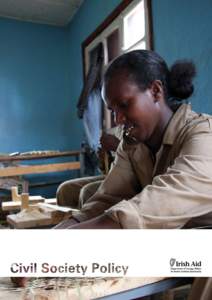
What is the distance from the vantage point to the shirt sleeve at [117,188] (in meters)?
0.95

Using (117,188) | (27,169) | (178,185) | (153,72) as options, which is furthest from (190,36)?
(27,169)

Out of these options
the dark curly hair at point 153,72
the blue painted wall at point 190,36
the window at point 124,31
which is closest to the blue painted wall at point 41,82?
the window at point 124,31

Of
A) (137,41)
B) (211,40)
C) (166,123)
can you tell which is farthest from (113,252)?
(137,41)

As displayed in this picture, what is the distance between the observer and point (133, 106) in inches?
32.6

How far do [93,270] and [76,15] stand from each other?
12.7 feet

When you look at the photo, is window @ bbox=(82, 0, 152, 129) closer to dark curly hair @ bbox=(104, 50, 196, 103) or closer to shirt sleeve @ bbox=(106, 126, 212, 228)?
dark curly hair @ bbox=(104, 50, 196, 103)

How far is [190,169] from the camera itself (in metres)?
0.65

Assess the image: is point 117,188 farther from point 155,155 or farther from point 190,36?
point 190,36

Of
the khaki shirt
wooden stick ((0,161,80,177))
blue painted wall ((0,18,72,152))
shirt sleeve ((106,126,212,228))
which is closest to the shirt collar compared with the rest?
the khaki shirt

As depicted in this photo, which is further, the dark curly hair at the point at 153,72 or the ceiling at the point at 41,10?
the ceiling at the point at 41,10

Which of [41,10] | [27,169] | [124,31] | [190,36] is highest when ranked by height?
[41,10]

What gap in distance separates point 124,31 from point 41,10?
145 centimetres

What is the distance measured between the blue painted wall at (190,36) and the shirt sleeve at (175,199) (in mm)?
1175

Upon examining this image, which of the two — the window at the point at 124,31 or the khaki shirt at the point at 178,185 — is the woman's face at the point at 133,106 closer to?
the khaki shirt at the point at 178,185
